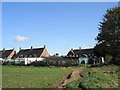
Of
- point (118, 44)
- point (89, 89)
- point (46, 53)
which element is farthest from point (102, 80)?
point (46, 53)

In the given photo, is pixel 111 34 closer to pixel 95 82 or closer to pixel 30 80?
pixel 30 80

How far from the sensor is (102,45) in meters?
40.1

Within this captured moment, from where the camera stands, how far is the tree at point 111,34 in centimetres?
3666

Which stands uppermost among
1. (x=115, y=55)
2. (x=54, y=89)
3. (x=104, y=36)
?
(x=104, y=36)

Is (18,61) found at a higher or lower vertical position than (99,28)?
lower

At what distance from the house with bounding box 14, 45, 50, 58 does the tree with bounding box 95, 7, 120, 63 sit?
50534 millimetres

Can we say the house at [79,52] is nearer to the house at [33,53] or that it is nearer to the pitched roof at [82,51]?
the pitched roof at [82,51]

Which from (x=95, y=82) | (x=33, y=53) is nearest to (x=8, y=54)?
(x=33, y=53)

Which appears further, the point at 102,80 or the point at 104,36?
the point at 104,36

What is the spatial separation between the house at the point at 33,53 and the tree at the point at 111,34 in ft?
166

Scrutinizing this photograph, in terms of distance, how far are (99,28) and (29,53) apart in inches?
2247

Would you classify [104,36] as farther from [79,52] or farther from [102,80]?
[79,52]

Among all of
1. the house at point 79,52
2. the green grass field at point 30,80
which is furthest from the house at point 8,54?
the green grass field at point 30,80

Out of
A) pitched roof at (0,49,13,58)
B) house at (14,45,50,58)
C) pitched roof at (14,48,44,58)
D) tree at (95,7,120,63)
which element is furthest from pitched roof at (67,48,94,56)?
tree at (95,7,120,63)
